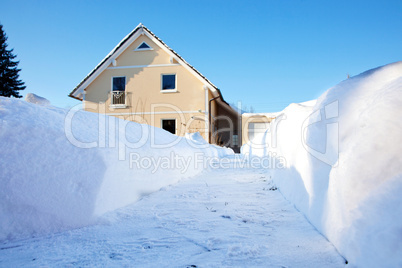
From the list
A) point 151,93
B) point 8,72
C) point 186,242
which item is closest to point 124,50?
point 151,93

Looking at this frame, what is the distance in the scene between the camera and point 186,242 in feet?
3.84

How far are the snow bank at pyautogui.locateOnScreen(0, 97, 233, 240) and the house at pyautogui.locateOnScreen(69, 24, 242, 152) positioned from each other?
28.2ft

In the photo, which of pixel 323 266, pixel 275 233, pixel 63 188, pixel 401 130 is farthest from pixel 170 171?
pixel 401 130

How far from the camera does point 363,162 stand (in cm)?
89

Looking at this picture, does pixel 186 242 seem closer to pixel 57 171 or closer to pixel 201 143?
pixel 57 171

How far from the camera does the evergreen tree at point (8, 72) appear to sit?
1911 cm

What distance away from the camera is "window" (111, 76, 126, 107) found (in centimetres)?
1118

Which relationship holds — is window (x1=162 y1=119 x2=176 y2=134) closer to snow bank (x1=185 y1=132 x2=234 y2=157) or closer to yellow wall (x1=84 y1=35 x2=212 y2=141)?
yellow wall (x1=84 y1=35 x2=212 y2=141)

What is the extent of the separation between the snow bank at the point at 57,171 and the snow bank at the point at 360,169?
1.38 m

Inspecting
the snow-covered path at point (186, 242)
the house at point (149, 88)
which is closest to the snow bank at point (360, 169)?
the snow-covered path at point (186, 242)

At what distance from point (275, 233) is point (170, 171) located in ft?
6.32

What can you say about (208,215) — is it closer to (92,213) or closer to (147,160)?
(92,213)

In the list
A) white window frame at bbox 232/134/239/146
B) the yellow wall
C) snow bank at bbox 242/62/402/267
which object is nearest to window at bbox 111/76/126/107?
the yellow wall

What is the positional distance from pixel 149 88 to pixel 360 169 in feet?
35.6
